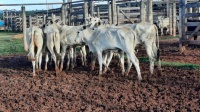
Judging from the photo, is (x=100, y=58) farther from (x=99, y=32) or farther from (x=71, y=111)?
(x=71, y=111)

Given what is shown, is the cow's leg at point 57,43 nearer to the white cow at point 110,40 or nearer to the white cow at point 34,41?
the white cow at point 34,41

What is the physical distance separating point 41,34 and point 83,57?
2.52 meters

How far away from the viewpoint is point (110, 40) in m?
11.7

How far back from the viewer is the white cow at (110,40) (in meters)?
11.1

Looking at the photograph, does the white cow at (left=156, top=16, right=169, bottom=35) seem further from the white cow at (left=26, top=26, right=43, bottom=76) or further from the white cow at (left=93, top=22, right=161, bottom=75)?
the white cow at (left=26, top=26, right=43, bottom=76)

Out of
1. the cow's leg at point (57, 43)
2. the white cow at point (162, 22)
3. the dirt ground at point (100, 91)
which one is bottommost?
the dirt ground at point (100, 91)

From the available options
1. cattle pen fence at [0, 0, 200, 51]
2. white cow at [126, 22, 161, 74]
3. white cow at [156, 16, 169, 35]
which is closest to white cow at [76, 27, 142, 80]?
white cow at [126, 22, 161, 74]

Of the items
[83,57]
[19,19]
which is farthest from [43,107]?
[19,19]

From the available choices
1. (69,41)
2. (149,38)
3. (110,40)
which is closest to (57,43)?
(69,41)

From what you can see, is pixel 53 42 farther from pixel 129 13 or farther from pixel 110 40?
pixel 129 13

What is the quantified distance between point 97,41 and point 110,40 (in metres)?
0.85

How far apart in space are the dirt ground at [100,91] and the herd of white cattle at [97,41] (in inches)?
21.3

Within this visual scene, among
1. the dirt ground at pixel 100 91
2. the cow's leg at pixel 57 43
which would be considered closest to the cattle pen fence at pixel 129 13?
the dirt ground at pixel 100 91

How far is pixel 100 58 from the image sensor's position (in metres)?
12.4
